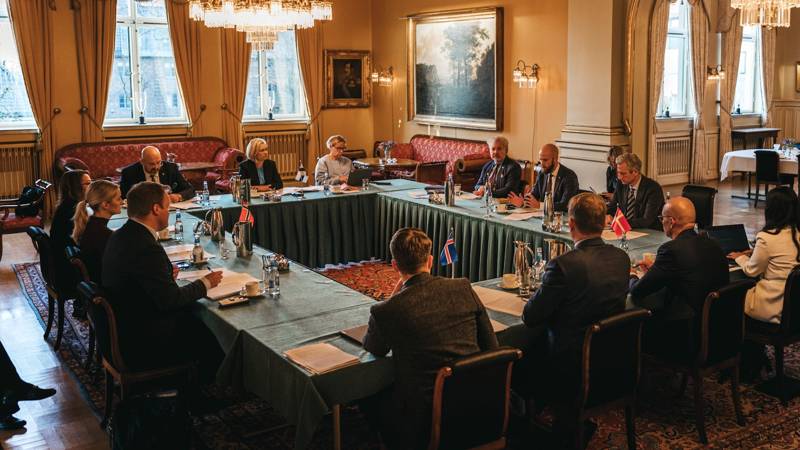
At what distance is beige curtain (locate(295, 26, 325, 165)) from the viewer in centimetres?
1399

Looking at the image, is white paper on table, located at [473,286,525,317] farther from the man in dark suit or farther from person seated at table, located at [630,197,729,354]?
the man in dark suit

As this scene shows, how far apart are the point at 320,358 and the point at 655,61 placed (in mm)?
9693

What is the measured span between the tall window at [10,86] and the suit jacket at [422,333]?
10.4 m

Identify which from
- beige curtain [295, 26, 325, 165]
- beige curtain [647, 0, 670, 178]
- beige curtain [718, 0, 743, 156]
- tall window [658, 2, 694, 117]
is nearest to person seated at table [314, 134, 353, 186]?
beige curtain [647, 0, 670, 178]

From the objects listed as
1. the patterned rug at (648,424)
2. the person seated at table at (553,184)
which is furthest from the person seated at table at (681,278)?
the person seated at table at (553,184)

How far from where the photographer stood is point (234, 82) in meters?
13.4

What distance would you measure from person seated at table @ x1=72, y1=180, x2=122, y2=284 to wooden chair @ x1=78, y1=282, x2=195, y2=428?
92cm

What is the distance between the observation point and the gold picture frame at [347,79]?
14.4 metres

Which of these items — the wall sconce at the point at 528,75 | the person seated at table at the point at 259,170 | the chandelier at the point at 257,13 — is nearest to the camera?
the chandelier at the point at 257,13

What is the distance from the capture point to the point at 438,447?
321cm

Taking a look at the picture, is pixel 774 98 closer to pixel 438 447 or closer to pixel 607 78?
pixel 607 78

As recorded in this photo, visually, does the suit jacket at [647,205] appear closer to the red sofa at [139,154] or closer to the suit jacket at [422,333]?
the suit jacket at [422,333]

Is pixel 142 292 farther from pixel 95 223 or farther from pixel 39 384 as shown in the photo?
pixel 39 384

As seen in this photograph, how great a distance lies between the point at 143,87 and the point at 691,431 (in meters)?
10.7
